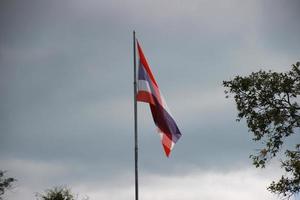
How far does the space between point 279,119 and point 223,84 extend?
12.9ft

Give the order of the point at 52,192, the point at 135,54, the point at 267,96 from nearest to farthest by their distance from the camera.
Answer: the point at 135,54 < the point at 267,96 < the point at 52,192

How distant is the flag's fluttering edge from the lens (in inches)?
1041

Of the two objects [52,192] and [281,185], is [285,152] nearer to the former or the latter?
[281,185]

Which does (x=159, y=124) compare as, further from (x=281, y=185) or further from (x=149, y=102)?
(x=281, y=185)

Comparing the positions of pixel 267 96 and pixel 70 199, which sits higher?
pixel 70 199

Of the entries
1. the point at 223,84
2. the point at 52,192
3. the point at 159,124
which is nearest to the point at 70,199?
the point at 52,192

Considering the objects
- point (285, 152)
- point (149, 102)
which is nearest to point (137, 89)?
point (149, 102)

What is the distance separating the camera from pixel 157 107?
2695 centimetres

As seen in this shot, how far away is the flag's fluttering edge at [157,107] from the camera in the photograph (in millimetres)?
26430

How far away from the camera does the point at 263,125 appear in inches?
1264

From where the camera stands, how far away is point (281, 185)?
30344 mm

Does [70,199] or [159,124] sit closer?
[159,124]

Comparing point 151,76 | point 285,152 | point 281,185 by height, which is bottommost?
point 281,185

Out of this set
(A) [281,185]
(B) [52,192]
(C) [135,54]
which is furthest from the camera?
(B) [52,192]
